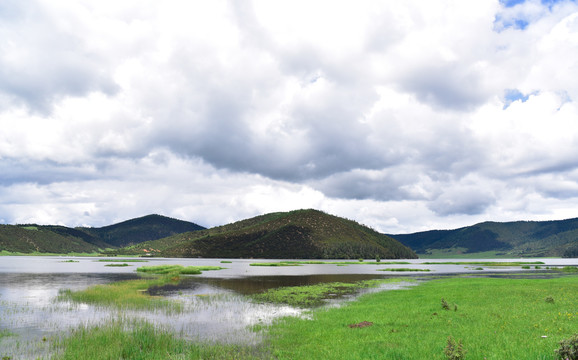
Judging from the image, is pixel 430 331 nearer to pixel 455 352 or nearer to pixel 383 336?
pixel 383 336

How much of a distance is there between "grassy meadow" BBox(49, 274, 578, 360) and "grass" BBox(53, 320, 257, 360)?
2.3 inches

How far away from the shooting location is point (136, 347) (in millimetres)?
23859

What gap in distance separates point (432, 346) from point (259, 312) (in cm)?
2266

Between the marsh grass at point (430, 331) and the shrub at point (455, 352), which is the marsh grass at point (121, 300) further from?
the shrub at point (455, 352)

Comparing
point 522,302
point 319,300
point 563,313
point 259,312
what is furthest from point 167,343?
point 522,302

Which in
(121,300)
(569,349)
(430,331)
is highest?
(569,349)

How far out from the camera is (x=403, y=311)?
34.3 m

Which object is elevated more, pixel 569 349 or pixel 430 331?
pixel 569 349

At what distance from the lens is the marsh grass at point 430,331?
62.7 ft

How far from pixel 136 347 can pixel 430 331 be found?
821 inches

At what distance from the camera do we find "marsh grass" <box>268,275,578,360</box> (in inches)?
753

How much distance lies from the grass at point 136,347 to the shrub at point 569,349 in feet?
53.6

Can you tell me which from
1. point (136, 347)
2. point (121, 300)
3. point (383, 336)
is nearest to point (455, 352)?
point (383, 336)

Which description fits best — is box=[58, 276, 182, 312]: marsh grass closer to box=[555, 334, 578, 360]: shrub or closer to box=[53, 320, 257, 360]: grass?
box=[53, 320, 257, 360]: grass
